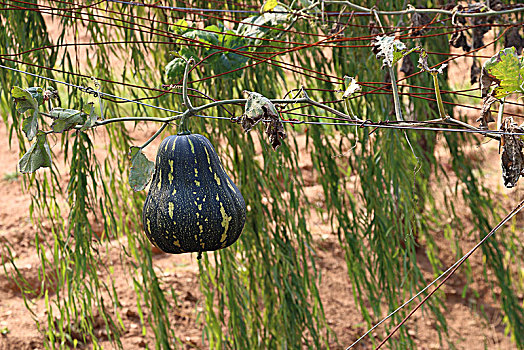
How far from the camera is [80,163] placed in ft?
5.56

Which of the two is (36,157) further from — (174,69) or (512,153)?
(512,153)

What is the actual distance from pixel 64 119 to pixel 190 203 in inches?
9.2

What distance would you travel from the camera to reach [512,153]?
2.82 feet

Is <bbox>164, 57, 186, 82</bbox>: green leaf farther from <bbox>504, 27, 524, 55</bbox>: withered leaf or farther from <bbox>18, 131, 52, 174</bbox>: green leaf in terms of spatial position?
<bbox>504, 27, 524, 55</bbox>: withered leaf

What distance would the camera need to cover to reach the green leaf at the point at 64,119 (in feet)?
2.74

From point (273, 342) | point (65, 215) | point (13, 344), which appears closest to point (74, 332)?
point (13, 344)

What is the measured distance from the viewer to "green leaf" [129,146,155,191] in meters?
0.88

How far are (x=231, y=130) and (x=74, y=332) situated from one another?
56.7 inches

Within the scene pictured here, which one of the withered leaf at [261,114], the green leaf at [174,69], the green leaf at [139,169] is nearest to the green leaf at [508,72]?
the withered leaf at [261,114]

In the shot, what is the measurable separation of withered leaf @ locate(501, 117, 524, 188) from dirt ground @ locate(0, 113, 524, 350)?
1712mm

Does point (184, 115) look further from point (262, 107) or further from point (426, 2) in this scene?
point (426, 2)

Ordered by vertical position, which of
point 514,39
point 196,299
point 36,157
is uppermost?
point 514,39

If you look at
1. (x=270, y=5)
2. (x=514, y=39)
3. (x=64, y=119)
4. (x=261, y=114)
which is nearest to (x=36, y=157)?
(x=64, y=119)

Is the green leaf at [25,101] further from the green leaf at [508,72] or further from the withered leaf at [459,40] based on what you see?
the withered leaf at [459,40]
